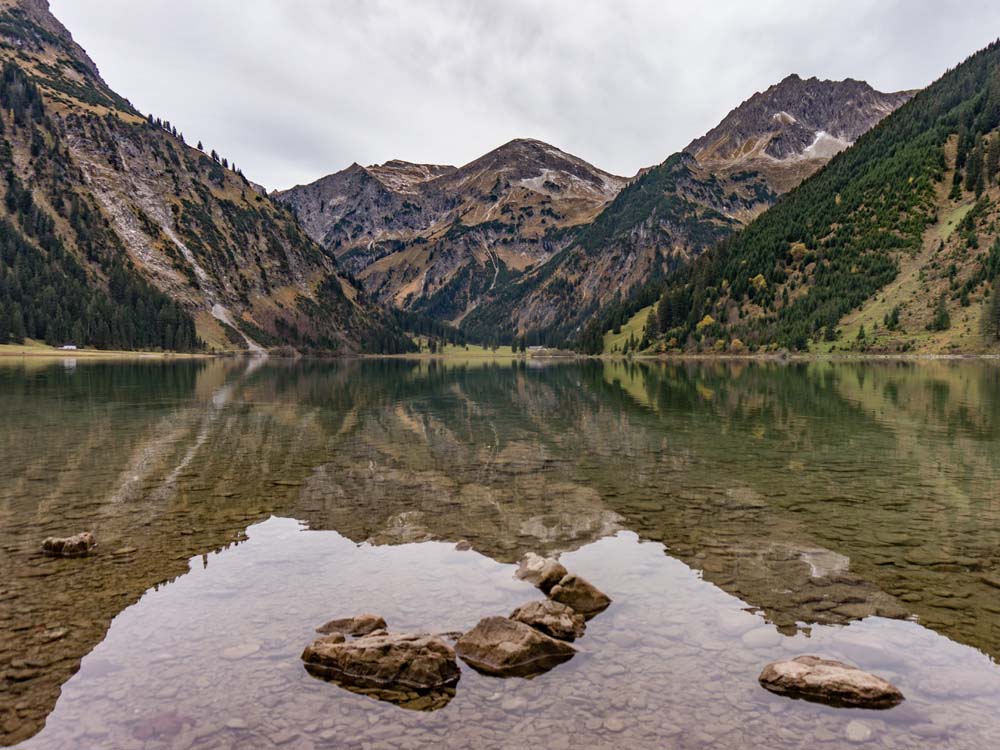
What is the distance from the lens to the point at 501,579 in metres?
14.7

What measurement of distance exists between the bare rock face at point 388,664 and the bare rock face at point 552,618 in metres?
1.89

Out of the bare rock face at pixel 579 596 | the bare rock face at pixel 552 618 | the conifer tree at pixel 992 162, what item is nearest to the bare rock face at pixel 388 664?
the bare rock face at pixel 552 618

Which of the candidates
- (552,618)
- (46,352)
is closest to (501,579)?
(552,618)

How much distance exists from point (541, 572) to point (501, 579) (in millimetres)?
1073

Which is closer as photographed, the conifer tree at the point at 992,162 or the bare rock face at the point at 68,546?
the bare rock face at the point at 68,546

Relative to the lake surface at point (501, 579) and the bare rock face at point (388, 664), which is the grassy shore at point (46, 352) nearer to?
the lake surface at point (501, 579)

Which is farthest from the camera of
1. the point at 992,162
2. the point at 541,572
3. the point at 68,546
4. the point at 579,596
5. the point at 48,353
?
the point at 992,162

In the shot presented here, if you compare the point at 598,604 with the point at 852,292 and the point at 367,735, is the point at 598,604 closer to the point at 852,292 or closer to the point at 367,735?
the point at 367,735

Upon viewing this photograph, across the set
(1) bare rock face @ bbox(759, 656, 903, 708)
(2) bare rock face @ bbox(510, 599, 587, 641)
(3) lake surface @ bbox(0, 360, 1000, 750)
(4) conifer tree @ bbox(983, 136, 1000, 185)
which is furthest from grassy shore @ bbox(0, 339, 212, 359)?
(4) conifer tree @ bbox(983, 136, 1000, 185)

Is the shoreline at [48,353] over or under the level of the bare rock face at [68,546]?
under

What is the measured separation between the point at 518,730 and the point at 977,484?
22.5 m

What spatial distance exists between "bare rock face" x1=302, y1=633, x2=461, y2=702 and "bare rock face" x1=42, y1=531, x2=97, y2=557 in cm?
903

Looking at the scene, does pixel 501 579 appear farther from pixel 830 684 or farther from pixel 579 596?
pixel 830 684

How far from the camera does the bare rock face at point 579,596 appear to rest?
1283cm
